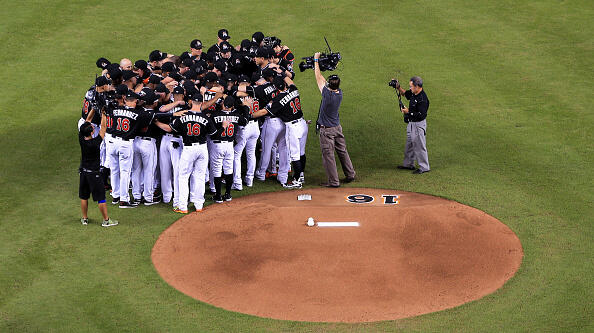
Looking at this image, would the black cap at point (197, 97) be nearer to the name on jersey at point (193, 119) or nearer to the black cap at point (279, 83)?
the name on jersey at point (193, 119)

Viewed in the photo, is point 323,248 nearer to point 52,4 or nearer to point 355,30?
point 355,30

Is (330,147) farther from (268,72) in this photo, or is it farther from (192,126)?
(192,126)

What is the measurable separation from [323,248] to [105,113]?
4.75 meters

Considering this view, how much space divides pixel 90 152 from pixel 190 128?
170cm

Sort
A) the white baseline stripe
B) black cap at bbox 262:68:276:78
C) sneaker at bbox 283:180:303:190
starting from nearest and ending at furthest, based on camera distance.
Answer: the white baseline stripe
black cap at bbox 262:68:276:78
sneaker at bbox 283:180:303:190

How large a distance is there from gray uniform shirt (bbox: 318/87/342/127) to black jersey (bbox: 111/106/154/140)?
3.26 m

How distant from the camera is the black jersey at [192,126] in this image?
11938 mm

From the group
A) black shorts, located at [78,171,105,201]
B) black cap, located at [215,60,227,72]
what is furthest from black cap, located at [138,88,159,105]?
black cap, located at [215,60,227,72]

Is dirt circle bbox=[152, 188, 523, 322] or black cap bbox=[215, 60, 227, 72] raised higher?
black cap bbox=[215, 60, 227, 72]

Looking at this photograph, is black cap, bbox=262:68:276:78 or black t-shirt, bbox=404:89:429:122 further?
black t-shirt, bbox=404:89:429:122

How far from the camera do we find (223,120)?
1258 centimetres

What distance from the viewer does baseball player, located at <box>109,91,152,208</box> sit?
12164 mm

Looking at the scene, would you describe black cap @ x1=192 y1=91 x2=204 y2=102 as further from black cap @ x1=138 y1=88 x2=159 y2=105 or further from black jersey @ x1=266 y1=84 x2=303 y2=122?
black jersey @ x1=266 y1=84 x2=303 y2=122

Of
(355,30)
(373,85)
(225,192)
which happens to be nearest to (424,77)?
(373,85)
